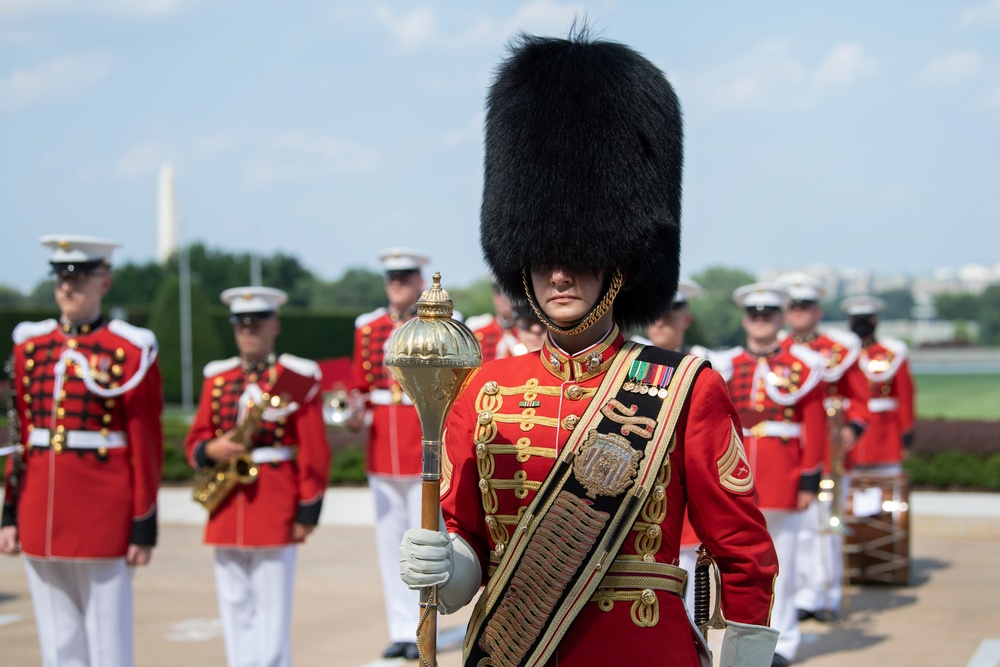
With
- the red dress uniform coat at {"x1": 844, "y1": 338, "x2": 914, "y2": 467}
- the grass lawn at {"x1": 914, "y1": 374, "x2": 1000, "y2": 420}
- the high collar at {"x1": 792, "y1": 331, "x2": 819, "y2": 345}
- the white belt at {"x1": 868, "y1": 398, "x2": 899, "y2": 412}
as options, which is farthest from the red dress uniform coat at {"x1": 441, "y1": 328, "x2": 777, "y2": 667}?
the grass lawn at {"x1": 914, "y1": 374, "x2": 1000, "y2": 420}

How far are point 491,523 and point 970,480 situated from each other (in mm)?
12478

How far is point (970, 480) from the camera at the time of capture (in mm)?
14414

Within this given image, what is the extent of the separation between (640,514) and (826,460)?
20.9ft

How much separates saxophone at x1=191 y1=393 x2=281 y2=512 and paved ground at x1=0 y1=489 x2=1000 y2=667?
4.46 feet

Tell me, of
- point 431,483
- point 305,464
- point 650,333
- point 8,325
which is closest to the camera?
point 431,483

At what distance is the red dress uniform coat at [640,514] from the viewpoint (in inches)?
117

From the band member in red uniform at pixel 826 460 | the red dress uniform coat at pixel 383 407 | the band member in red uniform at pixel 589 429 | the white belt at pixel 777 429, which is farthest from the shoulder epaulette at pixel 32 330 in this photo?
the band member in red uniform at pixel 826 460

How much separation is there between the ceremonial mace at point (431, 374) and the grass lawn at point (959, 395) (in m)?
24.5

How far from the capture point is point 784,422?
772cm

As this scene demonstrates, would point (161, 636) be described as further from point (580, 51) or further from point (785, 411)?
point (580, 51)

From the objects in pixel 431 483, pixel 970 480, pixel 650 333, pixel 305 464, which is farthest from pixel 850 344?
pixel 431 483

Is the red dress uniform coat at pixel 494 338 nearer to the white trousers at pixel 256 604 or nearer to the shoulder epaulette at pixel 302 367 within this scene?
the shoulder epaulette at pixel 302 367

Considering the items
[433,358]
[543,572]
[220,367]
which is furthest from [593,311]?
[220,367]

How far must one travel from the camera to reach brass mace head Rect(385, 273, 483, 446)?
293 centimetres
